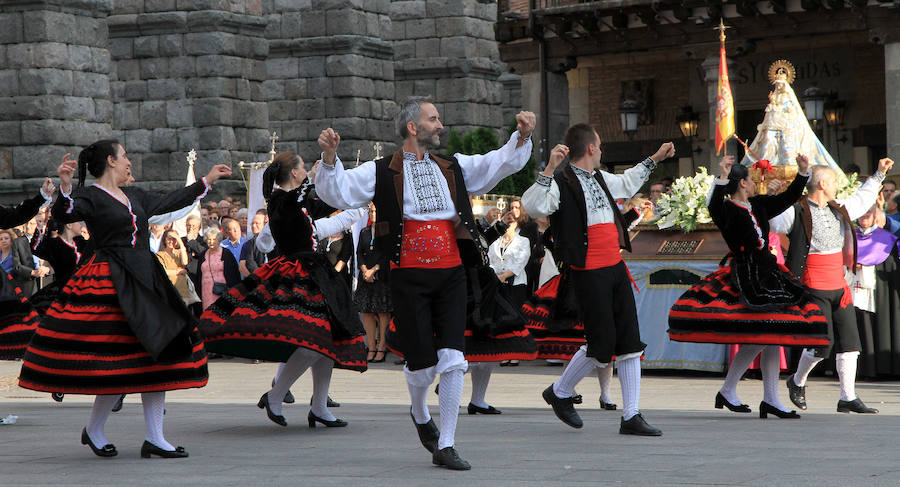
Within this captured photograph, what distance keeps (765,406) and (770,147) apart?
15.5ft

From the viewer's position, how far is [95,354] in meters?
7.49

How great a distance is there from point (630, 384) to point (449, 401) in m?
1.58

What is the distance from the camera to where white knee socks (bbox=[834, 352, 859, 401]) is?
393 inches

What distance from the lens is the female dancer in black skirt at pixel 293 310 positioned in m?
8.73

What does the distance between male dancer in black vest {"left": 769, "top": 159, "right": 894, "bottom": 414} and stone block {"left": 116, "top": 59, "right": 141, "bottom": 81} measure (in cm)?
1357

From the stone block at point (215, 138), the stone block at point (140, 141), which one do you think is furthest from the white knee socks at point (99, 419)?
the stone block at point (140, 141)

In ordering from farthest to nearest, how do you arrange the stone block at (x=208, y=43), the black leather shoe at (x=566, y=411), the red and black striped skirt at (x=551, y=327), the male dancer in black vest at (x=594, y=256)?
the stone block at (x=208, y=43) < the red and black striped skirt at (x=551, y=327) < the black leather shoe at (x=566, y=411) < the male dancer in black vest at (x=594, y=256)

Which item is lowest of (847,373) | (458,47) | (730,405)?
(730,405)

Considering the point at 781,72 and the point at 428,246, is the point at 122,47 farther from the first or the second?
the point at 428,246

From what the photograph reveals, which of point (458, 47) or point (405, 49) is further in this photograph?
point (405, 49)

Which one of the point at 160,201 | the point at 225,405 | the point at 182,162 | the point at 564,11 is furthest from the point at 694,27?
the point at 160,201

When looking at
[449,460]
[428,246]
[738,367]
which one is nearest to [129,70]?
[738,367]

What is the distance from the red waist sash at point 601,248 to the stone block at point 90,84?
31.5ft

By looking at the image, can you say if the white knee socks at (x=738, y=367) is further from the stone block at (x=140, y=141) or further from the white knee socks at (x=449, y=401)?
the stone block at (x=140, y=141)
